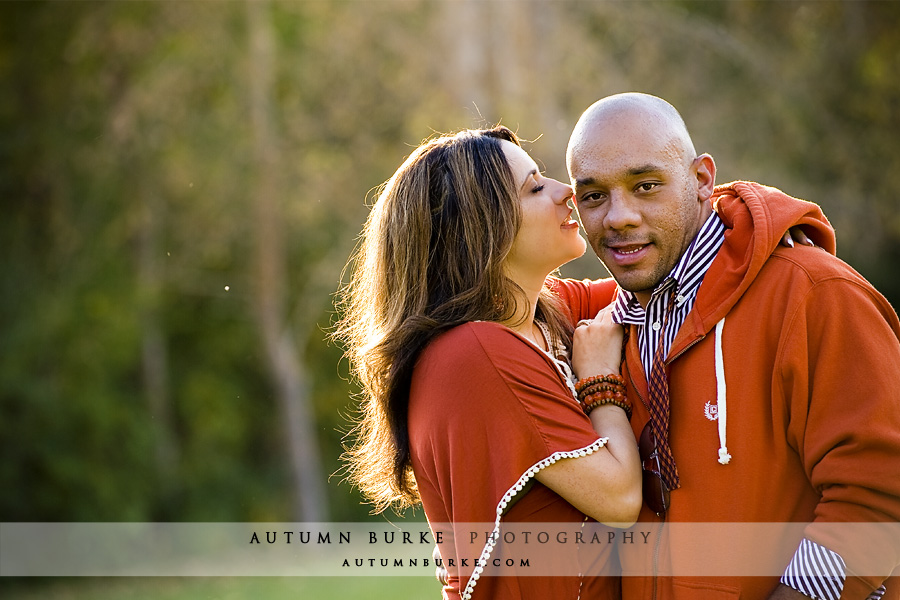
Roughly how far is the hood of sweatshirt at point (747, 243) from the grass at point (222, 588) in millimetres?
5844

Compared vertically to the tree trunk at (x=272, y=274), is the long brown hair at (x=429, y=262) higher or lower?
higher

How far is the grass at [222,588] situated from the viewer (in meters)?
9.19

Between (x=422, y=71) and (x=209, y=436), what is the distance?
8269mm

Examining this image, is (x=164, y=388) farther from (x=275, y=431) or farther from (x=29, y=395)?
(x=29, y=395)

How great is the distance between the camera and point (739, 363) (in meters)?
2.41

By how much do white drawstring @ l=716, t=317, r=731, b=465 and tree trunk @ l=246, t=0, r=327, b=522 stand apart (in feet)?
47.6

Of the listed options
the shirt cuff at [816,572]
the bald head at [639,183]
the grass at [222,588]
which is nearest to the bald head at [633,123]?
the bald head at [639,183]

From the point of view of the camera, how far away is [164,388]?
749 inches

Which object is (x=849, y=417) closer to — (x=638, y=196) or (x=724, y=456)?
(x=724, y=456)

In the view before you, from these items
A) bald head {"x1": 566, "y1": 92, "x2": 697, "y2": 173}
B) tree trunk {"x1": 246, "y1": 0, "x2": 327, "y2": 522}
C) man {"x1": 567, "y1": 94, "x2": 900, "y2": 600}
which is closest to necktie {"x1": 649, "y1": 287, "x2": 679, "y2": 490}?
man {"x1": 567, "y1": 94, "x2": 900, "y2": 600}

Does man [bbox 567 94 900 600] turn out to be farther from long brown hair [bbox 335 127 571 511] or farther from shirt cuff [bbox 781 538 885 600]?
long brown hair [bbox 335 127 571 511]

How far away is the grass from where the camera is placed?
9188mm

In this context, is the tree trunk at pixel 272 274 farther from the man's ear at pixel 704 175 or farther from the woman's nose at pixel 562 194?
the man's ear at pixel 704 175

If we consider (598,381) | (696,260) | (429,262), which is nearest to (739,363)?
(696,260)
